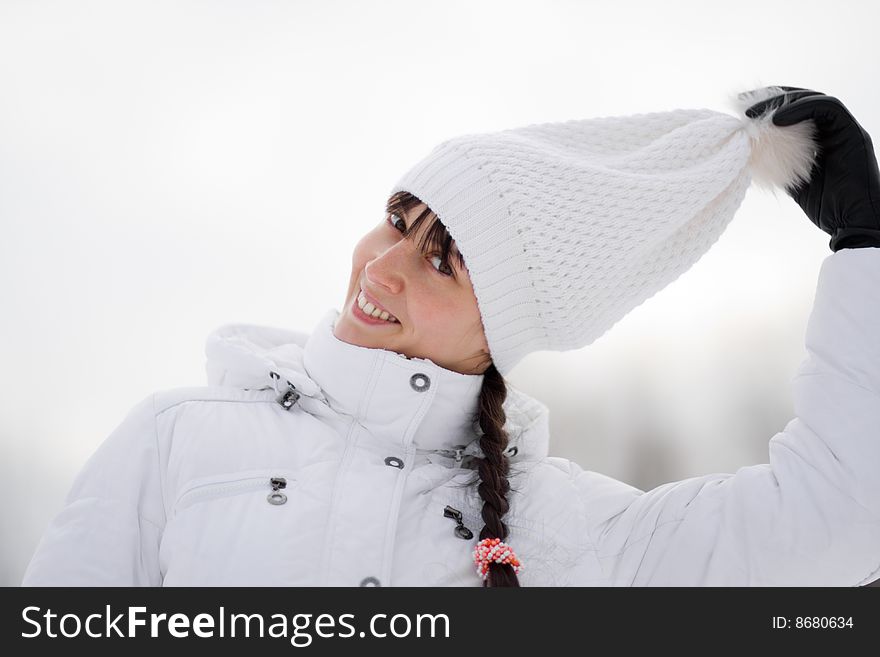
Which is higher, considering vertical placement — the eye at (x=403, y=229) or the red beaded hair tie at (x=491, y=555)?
the eye at (x=403, y=229)

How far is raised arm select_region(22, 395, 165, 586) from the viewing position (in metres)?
0.94

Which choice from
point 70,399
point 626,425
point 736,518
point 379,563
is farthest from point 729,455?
point 70,399

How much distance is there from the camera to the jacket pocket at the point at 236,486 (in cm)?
102

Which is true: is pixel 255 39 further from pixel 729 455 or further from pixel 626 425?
pixel 729 455

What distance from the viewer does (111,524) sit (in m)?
0.98

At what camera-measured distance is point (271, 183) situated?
2.37 metres

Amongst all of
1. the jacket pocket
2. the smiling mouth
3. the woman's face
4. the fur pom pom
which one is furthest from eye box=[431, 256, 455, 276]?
the fur pom pom

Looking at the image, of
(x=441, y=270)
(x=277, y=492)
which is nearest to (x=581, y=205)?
(x=441, y=270)

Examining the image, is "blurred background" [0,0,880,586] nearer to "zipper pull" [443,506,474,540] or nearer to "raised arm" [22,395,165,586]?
"raised arm" [22,395,165,586]

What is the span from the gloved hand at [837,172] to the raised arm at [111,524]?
3.80 ft

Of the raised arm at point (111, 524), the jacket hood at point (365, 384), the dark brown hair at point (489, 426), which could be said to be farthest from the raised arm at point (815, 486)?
the raised arm at point (111, 524)

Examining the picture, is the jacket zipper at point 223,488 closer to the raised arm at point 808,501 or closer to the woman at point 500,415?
the woman at point 500,415

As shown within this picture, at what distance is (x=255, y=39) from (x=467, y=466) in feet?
6.09
